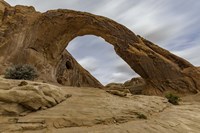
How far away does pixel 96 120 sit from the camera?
30.0 feet

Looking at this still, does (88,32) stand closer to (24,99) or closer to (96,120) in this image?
(24,99)

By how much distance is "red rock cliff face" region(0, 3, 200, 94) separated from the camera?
81.4 ft

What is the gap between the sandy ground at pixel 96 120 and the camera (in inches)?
324

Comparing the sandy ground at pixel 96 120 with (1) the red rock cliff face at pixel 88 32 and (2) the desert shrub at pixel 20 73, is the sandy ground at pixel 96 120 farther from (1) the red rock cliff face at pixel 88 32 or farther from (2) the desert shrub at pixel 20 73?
(1) the red rock cliff face at pixel 88 32

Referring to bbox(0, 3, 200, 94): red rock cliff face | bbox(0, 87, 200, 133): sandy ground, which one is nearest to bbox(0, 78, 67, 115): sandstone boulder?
bbox(0, 87, 200, 133): sandy ground

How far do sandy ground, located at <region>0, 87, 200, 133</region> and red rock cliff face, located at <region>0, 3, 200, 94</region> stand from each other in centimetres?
1386

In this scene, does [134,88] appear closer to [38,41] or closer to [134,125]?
[38,41]

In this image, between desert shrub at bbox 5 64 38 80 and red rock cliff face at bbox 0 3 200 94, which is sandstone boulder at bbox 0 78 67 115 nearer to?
desert shrub at bbox 5 64 38 80

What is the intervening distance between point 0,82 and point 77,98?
3523 millimetres

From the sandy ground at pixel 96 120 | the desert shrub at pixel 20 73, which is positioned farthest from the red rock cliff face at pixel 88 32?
the sandy ground at pixel 96 120

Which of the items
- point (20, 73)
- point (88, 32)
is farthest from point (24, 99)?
point (88, 32)

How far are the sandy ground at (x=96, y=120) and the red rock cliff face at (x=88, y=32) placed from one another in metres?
13.9

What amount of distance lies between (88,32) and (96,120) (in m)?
18.9

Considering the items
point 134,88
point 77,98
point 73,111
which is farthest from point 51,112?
point 134,88
